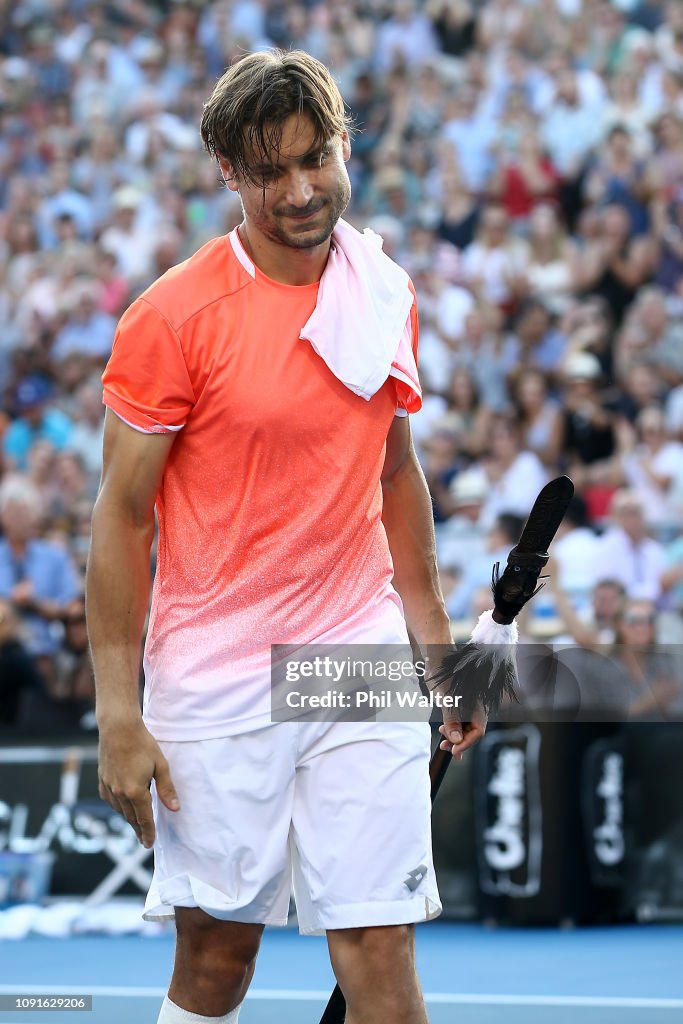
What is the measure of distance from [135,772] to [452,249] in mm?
10253

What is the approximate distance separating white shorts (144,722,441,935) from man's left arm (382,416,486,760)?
1.40ft

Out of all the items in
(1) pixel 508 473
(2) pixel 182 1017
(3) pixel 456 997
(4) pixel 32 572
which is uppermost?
(1) pixel 508 473

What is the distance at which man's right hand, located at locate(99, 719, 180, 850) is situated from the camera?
317 cm

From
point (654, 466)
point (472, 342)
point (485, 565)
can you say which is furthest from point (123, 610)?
point (472, 342)

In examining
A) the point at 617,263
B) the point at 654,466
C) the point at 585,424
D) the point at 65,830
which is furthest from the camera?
the point at 617,263

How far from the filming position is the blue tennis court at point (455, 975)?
6102mm

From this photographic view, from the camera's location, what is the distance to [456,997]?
6.43 m

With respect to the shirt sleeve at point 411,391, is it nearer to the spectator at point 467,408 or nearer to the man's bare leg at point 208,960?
the man's bare leg at point 208,960

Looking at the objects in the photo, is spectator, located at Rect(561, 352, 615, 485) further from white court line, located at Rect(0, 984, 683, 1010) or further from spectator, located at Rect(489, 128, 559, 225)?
white court line, located at Rect(0, 984, 683, 1010)

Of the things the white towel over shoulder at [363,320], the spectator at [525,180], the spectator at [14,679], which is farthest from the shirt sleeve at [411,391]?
the spectator at [525,180]

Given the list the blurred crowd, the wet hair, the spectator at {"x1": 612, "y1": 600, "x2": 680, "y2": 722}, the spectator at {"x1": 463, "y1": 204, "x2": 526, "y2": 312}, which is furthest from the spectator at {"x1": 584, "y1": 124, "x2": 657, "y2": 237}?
the wet hair

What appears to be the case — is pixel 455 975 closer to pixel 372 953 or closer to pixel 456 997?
pixel 456 997

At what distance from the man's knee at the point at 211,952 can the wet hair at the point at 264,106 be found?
148 cm

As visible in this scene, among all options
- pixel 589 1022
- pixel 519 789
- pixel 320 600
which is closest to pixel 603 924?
pixel 519 789
